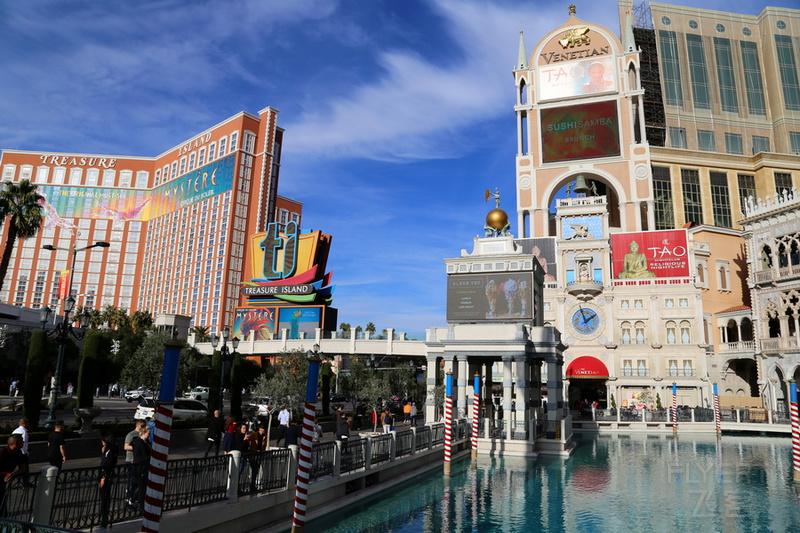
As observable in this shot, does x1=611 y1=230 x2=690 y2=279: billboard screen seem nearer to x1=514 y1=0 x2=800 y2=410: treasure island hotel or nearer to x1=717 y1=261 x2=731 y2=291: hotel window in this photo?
x1=514 y1=0 x2=800 y2=410: treasure island hotel

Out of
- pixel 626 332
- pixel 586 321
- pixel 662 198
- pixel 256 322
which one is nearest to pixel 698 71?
pixel 662 198

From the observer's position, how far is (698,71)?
283 ft

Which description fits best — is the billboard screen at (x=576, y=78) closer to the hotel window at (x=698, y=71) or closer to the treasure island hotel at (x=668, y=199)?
the treasure island hotel at (x=668, y=199)

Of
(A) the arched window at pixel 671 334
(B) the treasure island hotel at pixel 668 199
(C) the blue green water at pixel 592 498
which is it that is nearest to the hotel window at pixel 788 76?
(B) the treasure island hotel at pixel 668 199

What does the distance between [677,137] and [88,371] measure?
85468 mm

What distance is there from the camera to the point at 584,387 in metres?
58.9

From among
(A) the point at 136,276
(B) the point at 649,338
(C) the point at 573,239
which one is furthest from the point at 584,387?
(A) the point at 136,276

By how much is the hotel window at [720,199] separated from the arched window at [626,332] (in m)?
31.7

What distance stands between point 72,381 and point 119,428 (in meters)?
44.8

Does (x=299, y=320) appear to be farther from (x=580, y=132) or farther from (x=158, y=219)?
(x=158, y=219)

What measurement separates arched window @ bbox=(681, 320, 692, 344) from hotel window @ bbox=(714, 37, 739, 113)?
4819cm

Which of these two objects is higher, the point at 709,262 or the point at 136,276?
the point at 136,276

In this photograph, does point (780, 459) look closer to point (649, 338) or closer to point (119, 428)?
point (649, 338)

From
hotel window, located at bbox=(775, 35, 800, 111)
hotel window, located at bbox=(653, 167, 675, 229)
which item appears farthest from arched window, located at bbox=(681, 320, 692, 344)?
hotel window, located at bbox=(775, 35, 800, 111)
